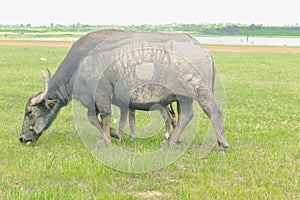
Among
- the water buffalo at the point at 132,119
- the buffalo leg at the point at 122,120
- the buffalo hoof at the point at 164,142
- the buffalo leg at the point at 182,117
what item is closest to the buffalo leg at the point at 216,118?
the buffalo leg at the point at 182,117

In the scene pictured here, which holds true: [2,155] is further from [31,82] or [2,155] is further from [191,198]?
[31,82]

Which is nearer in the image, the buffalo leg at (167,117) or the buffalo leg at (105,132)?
the buffalo leg at (105,132)

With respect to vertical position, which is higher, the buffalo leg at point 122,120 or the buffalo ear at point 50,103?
the buffalo ear at point 50,103

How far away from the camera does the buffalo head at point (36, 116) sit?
33.1 feet

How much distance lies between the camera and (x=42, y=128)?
10172 millimetres

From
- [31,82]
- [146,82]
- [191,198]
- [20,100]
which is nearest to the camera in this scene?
[191,198]

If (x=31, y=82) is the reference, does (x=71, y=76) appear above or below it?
above

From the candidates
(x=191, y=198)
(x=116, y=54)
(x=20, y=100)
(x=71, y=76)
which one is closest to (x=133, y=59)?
(x=116, y=54)

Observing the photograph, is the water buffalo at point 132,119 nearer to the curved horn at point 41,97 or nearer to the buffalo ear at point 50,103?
the buffalo ear at point 50,103

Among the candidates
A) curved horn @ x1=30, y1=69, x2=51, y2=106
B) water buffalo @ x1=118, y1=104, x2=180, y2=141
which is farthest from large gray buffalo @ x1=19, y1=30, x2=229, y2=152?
water buffalo @ x1=118, y1=104, x2=180, y2=141

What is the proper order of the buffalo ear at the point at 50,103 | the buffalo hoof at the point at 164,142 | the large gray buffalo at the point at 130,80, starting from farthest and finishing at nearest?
the buffalo hoof at the point at 164,142, the buffalo ear at the point at 50,103, the large gray buffalo at the point at 130,80

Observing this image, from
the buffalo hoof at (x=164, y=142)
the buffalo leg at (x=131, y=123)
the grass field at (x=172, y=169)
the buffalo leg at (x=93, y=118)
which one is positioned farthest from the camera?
the buffalo leg at (x=131, y=123)

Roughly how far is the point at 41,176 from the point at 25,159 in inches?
44.1

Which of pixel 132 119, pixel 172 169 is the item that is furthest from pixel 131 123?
pixel 172 169
